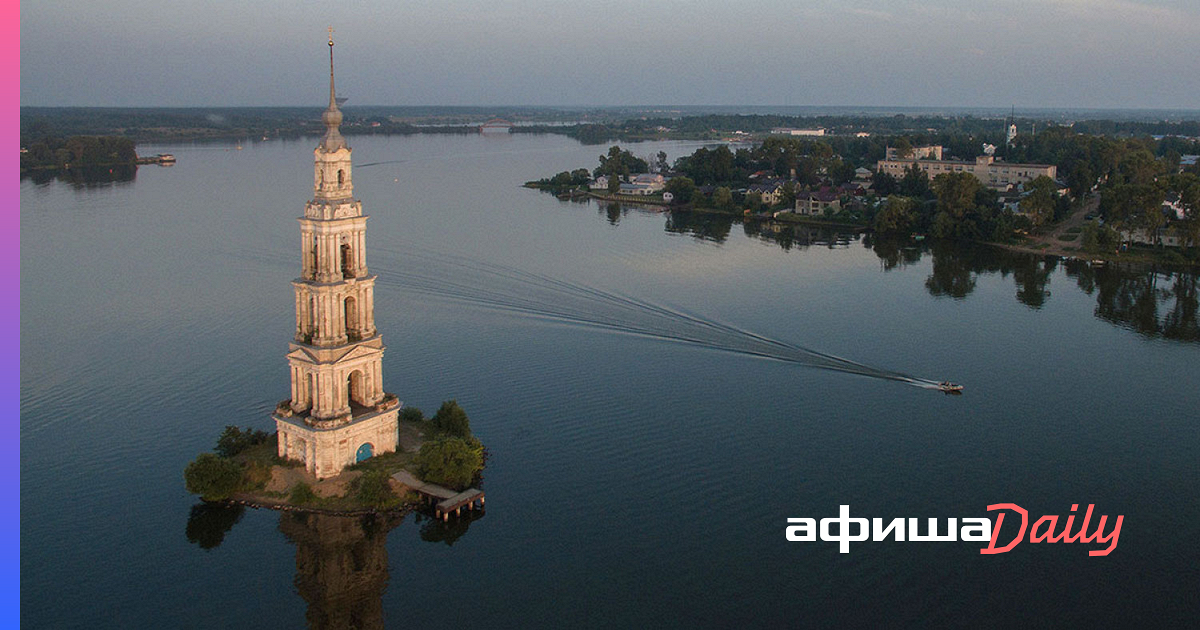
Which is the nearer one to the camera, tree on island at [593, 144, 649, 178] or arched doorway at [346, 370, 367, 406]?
arched doorway at [346, 370, 367, 406]

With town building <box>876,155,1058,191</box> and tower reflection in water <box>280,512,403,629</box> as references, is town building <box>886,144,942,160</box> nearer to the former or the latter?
town building <box>876,155,1058,191</box>

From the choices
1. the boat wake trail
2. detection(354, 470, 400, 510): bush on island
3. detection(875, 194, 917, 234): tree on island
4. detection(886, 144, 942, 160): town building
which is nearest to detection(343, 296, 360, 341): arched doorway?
detection(354, 470, 400, 510): bush on island

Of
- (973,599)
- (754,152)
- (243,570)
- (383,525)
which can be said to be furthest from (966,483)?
(754,152)

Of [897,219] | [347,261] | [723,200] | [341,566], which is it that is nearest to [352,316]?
[347,261]

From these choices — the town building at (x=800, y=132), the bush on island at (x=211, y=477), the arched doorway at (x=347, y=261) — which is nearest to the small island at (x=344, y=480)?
the bush on island at (x=211, y=477)

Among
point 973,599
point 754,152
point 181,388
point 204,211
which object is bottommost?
point 973,599

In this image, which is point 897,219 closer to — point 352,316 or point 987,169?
point 987,169

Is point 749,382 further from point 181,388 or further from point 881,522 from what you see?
point 181,388
